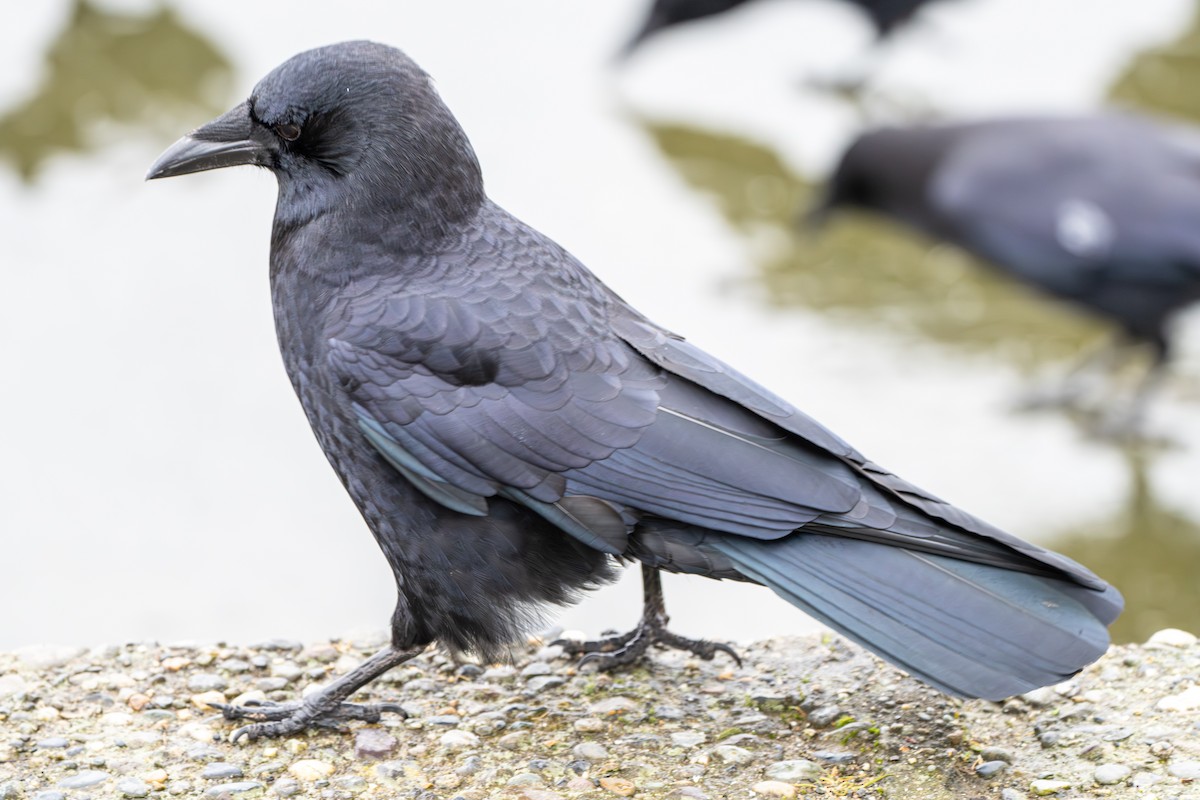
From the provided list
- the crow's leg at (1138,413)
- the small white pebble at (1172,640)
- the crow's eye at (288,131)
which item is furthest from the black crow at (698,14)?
the crow's eye at (288,131)

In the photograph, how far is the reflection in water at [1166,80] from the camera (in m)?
9.08

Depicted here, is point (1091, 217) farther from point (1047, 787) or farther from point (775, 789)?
point (775, 789)

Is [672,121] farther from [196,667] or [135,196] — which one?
[196,667]

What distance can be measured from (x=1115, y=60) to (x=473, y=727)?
26.6 ft

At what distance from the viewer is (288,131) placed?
3.04 metres

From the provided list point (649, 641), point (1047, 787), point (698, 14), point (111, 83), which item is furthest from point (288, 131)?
point (698, 14)

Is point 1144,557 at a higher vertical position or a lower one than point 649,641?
higher

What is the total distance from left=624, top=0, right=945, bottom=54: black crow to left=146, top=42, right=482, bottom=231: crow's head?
704cm

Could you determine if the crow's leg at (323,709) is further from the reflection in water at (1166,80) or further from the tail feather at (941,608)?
the reflection in water at (1166,80)

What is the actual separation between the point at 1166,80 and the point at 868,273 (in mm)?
3189

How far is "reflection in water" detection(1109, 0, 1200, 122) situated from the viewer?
9078 millimetres

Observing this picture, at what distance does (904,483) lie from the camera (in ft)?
9.43

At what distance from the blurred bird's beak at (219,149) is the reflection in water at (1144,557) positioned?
3.14 m

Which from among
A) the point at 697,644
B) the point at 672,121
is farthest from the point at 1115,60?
the point at 697,644
